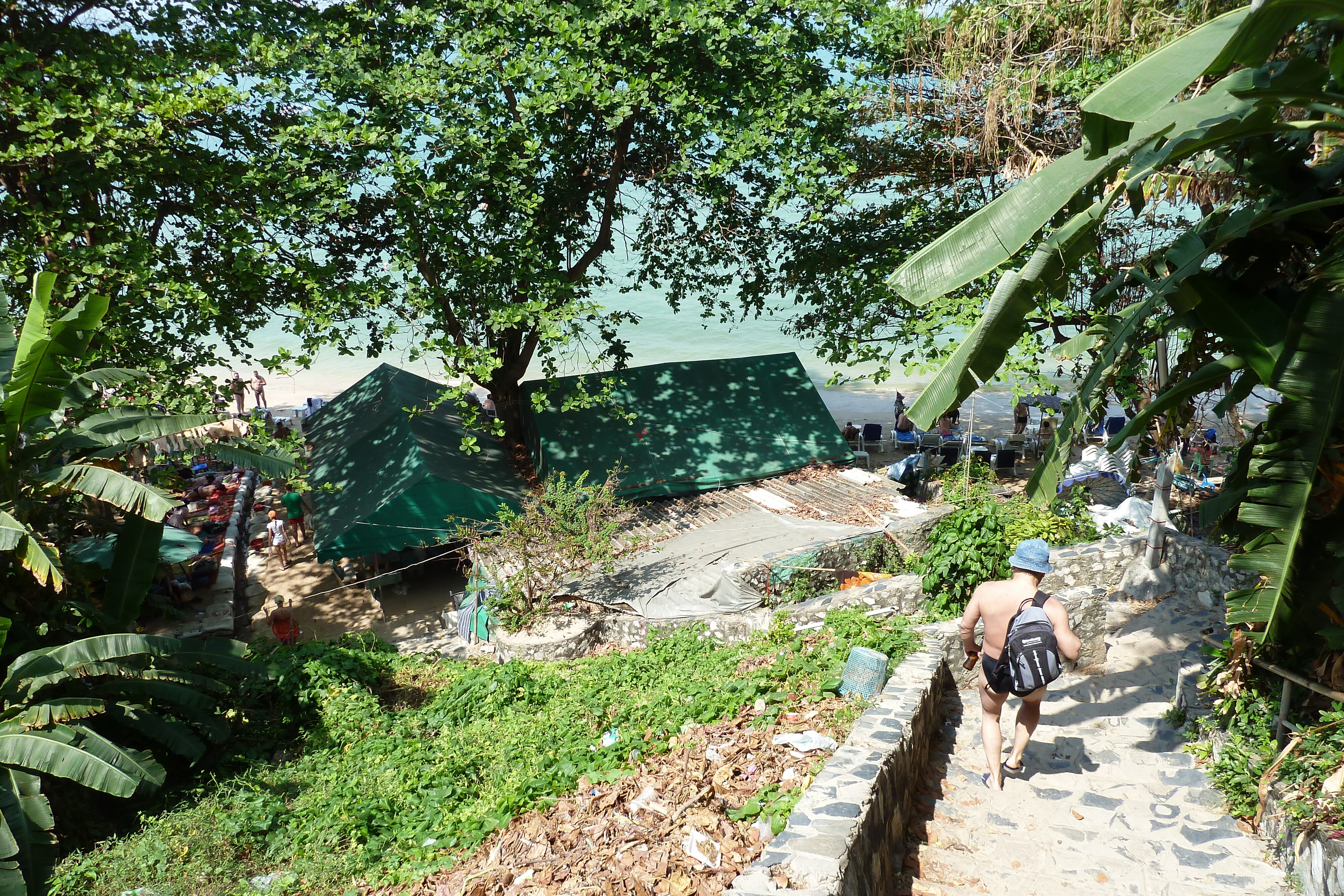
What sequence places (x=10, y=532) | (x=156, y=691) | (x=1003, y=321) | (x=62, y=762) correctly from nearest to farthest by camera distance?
1. (x=1003, y=321)
2. (x=62, y=762)
3. (x=10, y=532)
4. (x=156, y=691)

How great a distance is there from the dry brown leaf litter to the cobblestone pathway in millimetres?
882

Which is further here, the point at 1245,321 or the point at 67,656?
the point at 67,656

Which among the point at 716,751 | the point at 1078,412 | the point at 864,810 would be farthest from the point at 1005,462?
the point at 864,810

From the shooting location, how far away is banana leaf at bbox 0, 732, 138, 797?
18.3 ft

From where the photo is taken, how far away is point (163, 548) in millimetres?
10586

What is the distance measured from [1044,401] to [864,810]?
15.3m

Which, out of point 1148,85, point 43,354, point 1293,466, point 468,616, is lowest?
point 468,616

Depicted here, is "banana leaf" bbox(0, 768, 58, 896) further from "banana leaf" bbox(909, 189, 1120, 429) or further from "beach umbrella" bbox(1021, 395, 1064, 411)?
"beach umbrella" bbox(1021, 395, 1064, 411)

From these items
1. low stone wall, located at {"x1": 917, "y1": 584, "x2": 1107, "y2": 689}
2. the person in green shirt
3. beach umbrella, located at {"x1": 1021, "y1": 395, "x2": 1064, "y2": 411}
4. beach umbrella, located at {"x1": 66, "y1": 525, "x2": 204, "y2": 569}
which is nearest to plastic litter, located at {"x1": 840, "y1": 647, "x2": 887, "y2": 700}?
low stone wall, located at {"x1": 917, "y1": 584, "x2": 1107, "y2": 689}

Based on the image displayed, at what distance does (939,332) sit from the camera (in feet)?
38.3

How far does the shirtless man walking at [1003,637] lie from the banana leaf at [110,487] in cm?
598

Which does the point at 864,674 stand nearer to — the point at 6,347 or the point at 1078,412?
the point at 1078,412

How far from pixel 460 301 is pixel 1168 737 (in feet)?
32.8

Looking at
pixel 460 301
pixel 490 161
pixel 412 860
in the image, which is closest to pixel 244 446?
pixel 460 301
